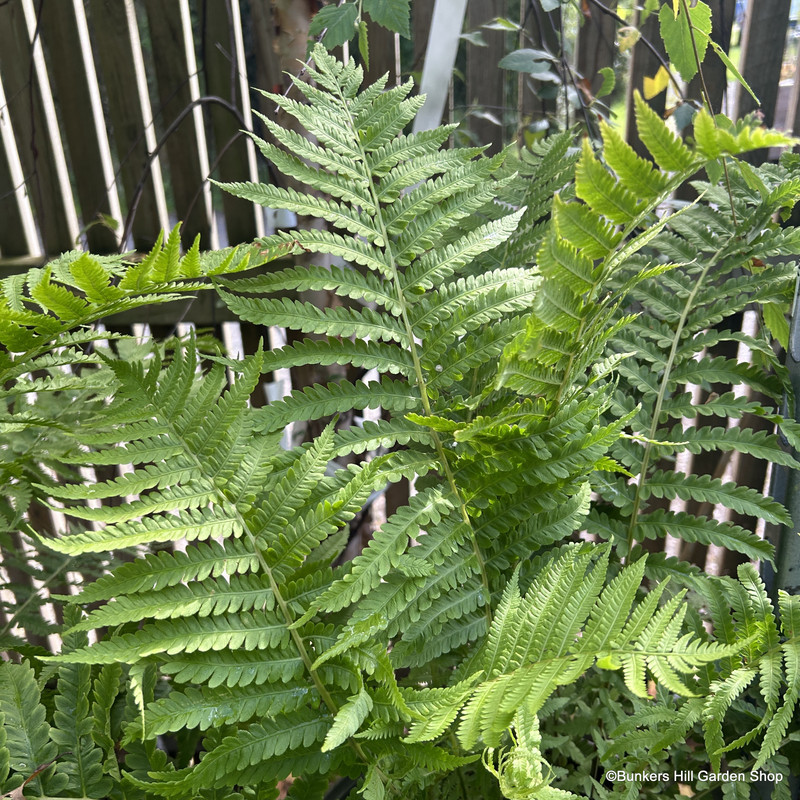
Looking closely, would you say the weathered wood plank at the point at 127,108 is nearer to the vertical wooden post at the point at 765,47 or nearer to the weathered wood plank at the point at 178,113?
the weathered wood plank at the point at 178,113

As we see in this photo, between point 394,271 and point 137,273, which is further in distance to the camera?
point 394,271

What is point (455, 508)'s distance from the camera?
581 millimetres

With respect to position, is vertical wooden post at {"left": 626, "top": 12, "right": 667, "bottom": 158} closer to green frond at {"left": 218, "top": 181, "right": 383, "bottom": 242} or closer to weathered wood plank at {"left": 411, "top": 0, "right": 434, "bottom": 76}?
weathered wood plank at {"left": 411, "top": 0, "right": 434, "bottom": 76}

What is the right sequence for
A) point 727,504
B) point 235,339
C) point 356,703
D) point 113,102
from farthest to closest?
point 235,339
point 113,102
point 727,504
point 356,703

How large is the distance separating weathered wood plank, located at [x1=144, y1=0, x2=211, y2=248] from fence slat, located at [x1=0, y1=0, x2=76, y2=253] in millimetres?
333

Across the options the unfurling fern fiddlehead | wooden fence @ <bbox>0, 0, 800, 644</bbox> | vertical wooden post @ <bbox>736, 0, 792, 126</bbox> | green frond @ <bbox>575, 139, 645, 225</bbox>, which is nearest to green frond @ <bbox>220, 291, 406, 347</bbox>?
the unfurling fern fiddlehead

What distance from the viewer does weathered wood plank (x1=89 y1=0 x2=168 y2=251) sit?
1672mm

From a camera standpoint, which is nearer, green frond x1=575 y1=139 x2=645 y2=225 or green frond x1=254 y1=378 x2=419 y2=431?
green frond x1=575 y1=139 x2=645 y2=225

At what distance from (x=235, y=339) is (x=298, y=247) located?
2.03m

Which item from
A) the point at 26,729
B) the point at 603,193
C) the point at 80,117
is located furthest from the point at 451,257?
the point at 80,117

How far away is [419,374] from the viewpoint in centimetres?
62

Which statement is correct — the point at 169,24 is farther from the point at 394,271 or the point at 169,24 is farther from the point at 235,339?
the point at 394,271

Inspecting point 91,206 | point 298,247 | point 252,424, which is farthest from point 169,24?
point 252,424

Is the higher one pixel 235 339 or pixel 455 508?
pixel 455 508
